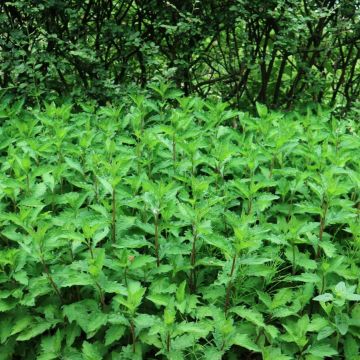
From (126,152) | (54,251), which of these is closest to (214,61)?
(126,152)

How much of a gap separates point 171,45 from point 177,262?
3.09m

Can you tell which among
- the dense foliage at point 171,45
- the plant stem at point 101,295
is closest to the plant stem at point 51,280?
the plant stem at point 101,295

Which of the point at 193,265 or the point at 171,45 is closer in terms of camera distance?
the point at 193,265

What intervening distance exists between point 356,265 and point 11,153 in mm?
1970

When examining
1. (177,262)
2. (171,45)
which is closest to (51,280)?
(177,262)

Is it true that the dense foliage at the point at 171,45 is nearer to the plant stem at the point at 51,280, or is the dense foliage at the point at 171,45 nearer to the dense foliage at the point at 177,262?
the dense foliage at the point at 177,262

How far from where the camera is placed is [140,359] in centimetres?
198

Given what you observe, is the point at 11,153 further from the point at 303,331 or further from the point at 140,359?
the point at 303,331

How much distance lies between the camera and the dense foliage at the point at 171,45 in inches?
169

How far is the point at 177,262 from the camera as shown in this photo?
2.28 metres

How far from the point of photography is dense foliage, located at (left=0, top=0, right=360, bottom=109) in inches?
169

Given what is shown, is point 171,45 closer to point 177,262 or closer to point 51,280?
point 177,262

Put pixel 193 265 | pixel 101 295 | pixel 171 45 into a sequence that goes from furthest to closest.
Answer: pixel 171 45, pixel 193 265, pixel 101 295

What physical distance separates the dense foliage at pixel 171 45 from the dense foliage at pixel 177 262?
5.15ft
